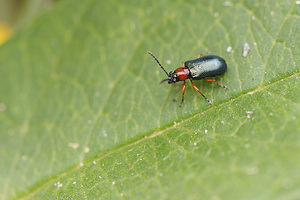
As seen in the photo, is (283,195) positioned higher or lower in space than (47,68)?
lower

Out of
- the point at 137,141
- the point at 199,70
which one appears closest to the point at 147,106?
the point at 137,141

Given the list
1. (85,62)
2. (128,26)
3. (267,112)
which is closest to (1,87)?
(85,62)

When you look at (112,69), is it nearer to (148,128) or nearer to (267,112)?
(148,128)

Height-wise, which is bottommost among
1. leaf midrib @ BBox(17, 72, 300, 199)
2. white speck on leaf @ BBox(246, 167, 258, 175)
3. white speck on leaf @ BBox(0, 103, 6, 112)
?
white speck on leaf @ BBox(246, 167, 258, 175)

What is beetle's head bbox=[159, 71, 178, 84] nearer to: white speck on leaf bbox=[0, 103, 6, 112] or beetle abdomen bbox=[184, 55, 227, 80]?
beetle abdomen bbox=[184, 55, 227, 80]

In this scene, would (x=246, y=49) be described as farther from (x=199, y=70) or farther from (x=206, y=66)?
(x=199, y=70)

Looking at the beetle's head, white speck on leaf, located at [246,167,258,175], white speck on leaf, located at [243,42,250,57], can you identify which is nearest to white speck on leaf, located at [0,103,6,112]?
the beetle's head

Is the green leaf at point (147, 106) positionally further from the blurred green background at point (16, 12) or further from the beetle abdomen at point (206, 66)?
the blurred green background at point (16, 12)
